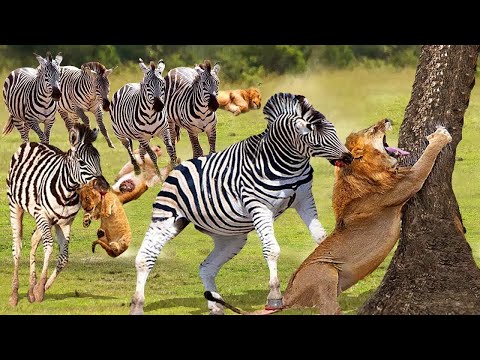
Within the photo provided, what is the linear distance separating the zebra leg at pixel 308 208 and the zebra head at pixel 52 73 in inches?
145

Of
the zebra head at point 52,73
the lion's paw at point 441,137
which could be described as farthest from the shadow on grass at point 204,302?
the zebra head at point 52,73

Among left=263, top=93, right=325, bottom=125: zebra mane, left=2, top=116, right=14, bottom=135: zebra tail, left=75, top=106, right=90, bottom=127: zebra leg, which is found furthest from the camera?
left=2, top=116, right=14, bottom=135: zebra tail

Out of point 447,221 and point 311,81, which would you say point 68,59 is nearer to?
point 311,81

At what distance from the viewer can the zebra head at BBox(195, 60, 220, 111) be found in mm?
16391

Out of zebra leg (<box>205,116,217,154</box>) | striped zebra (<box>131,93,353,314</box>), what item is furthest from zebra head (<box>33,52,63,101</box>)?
striped zebra (<box>131,93,353,314</box>)

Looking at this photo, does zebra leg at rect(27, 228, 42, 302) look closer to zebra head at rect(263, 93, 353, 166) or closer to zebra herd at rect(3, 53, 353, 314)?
zebra herd at rect(3, 53, 353, 314)

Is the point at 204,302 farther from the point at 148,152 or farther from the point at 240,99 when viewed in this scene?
the point at 240,99

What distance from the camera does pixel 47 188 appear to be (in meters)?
15.5

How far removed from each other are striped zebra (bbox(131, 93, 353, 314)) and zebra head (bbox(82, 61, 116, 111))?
2323 mm

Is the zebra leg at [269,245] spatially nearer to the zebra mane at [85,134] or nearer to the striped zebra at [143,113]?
the zebra mane at [85,134]

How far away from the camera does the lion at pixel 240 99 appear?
17.1 m

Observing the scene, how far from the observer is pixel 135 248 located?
16.4 metres

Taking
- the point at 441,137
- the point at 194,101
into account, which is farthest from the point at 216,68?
the point at 441,137

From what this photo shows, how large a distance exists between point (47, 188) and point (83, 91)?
6.36ft
